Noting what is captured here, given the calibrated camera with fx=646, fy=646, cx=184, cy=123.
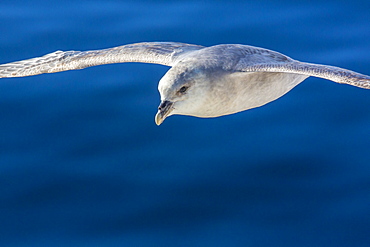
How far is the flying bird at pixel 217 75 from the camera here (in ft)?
30.1

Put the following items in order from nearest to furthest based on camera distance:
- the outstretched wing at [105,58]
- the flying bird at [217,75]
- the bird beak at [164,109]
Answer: the bird beak at [164,109] < the flying bird at [217,75] < the outstretched wing at [105,58]

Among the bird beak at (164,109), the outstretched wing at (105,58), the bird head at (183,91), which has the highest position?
the outstretched wing at (105,58)

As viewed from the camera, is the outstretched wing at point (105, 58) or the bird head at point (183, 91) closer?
the bird head at point (183, 91)

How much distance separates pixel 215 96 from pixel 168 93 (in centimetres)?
85

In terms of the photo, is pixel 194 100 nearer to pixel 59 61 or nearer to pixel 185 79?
pixel 185 79

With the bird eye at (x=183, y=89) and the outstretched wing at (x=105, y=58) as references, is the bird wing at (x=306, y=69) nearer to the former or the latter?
the bird eye at (x=183, y=89)

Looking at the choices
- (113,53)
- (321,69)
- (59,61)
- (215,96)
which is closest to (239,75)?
(215,96)

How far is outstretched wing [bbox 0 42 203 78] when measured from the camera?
10727 millimetres

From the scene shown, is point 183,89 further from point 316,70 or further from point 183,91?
point 316,70

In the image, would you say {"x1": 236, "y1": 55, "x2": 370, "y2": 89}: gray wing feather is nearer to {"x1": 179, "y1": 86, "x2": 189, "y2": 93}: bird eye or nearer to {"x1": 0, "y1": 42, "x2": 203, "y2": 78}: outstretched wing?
{"x1": 179, "y1": 86, "x2": 189, "y2": 93}: bird eye

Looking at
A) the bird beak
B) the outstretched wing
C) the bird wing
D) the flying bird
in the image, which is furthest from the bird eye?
the outstretched wing

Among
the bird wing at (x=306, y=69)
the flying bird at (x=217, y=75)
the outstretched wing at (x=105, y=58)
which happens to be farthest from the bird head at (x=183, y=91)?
the outstretched wing at (x=105, y=58)

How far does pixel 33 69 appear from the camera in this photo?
39.6 ft

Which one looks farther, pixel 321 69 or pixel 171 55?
pixel 171 55
